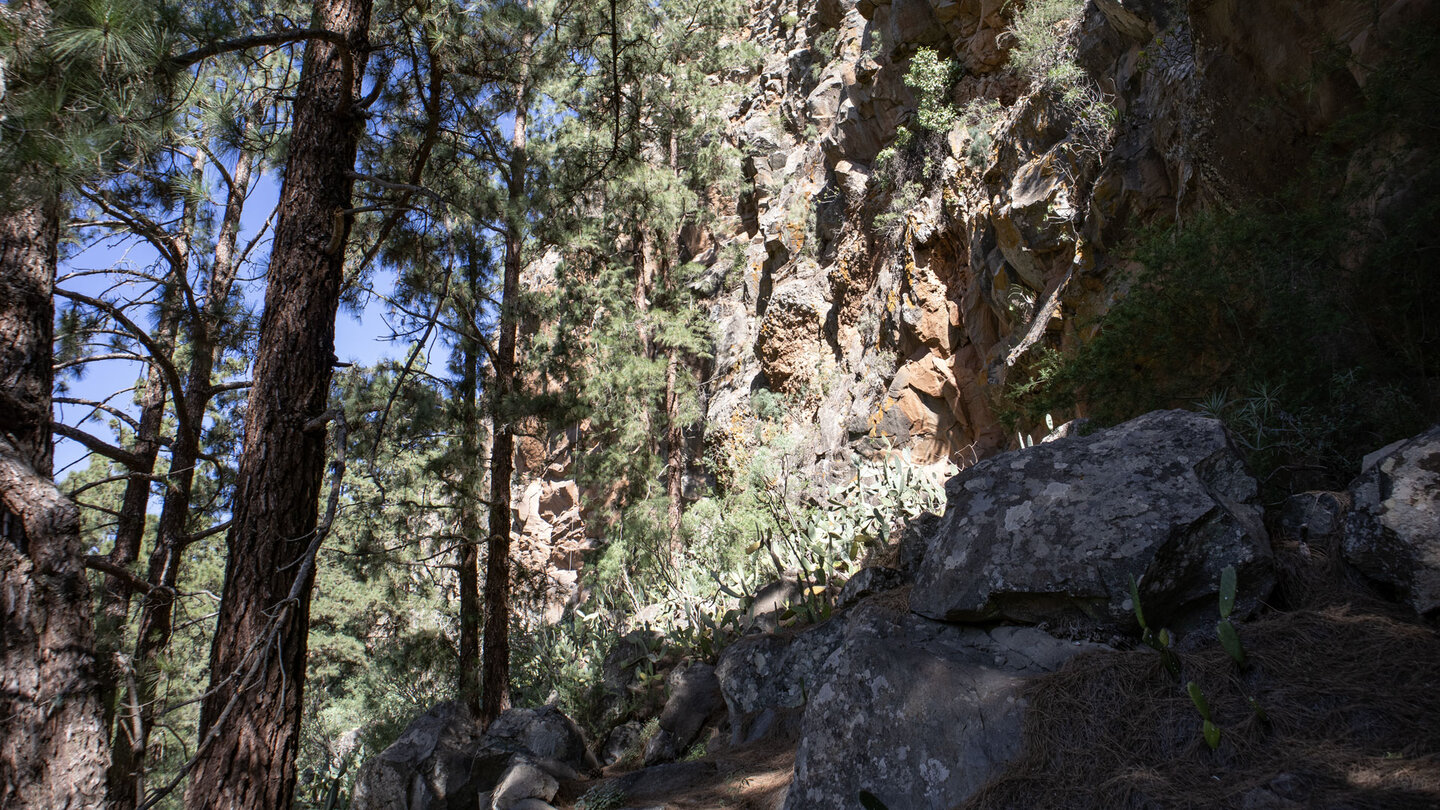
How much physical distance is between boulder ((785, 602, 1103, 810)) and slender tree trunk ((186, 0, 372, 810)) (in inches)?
96.9

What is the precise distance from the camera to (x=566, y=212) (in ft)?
28.3

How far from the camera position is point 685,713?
6.33 meters

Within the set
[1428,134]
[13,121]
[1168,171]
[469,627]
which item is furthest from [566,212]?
[1428,134]

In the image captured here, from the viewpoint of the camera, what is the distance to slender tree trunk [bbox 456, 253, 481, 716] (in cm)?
833

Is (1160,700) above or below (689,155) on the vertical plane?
below

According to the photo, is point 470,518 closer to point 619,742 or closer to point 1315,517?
point 619,742

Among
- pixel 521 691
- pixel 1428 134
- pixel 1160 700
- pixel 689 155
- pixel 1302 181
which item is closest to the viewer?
pixel 1160 700

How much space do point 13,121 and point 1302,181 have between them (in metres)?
7.80

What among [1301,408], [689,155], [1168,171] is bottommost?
[1301,408]

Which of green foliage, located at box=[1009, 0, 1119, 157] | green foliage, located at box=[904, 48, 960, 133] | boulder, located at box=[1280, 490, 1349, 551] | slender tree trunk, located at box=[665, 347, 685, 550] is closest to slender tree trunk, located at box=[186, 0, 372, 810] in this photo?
boulder, located at box=[1280, 490, 1349, 551]

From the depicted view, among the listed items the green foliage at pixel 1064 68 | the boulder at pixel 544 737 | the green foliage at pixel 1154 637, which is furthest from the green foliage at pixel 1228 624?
the green foliage at pixel 1064 68

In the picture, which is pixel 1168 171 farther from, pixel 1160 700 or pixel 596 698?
pixel 596 698

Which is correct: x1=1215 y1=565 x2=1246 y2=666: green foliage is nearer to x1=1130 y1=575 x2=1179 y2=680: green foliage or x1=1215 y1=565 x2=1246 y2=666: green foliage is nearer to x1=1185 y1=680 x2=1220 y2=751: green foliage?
x1=1130 y1=575 x2=1179 y2=680: green foliage

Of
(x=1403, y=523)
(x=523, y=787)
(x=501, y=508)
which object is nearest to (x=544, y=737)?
(x=523, y=787)
